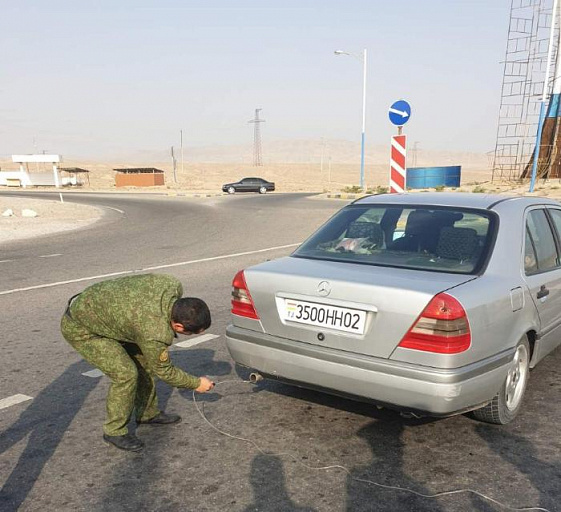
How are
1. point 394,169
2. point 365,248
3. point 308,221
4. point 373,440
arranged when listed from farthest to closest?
1. point 308,221
2. point 394,169
3. point 365,248
4. point 373,440

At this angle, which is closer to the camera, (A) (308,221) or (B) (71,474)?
(B) (71,474)

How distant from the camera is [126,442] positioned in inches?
135

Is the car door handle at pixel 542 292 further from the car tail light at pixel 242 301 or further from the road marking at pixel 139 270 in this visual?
the road marking at pixel 139 270

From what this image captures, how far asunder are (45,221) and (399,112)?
1511 centimetres

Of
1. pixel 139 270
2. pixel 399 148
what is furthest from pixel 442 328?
pixel 399 148

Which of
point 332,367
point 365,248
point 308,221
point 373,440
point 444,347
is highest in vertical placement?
point 365,248

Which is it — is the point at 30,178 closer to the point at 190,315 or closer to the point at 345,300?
the point at 190,315

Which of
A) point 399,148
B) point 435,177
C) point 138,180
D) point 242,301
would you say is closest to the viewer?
point 242,301

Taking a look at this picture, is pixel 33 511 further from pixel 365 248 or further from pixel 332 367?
pixel 365 248

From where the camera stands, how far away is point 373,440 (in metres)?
3.55

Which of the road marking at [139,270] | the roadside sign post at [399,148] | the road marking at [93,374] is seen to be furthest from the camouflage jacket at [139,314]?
the roadside sign post at [399,148]

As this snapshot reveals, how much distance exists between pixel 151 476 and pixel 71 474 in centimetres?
47

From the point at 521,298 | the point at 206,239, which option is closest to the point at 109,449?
the point at 521,298

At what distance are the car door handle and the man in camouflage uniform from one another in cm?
235
